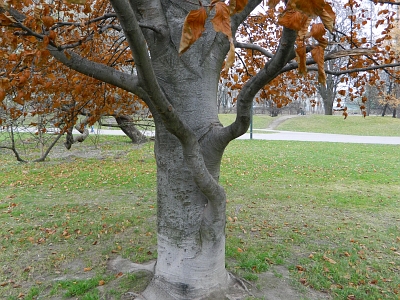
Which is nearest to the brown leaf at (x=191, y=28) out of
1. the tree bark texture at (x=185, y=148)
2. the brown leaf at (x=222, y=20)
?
the brown leaf at (x=222, y=20)

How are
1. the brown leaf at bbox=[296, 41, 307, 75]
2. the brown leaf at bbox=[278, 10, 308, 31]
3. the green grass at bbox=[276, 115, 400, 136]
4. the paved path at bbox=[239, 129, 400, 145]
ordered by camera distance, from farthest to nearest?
1. the green grass at bbox=[276, 115, 400, 136]
2. the paved path at bbox=[239, 129, 400, 145]
3. the brown leaf at bbox=[296, 41, 307, 75]
4. the brown leaf at bbox=[278, 10, 308, 31]

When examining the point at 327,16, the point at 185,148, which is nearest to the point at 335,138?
the point at 185,148

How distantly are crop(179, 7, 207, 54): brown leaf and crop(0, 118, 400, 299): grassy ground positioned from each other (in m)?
2.65

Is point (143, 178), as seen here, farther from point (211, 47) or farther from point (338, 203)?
point (211, 47)

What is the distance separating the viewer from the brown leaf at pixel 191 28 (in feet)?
3.45

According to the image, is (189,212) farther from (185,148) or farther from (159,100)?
(159,100)

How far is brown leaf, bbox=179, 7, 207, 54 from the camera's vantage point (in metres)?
1.05

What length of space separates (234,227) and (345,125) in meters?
25.8

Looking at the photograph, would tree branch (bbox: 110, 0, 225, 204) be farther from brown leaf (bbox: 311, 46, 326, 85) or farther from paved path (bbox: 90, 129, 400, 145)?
paved path (bbox: 90, 129, 400, 145)

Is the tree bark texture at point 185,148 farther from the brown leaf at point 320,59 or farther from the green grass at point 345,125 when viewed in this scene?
the green grass at point 345,125

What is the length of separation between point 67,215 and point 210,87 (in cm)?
406

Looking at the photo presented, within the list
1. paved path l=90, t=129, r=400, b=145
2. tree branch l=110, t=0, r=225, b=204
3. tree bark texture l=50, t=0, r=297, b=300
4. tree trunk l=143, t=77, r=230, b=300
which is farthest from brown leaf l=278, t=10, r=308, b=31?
paved path l=90, t=129, r=400, b=145

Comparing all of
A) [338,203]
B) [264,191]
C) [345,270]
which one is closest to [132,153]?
[264,191]

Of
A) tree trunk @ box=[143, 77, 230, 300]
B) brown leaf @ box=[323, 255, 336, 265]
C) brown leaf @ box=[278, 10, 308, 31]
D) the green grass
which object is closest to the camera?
brown leaf @ box=[278, 10, 308, 31]
